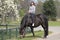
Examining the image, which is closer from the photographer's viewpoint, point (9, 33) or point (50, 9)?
point (9, 33)

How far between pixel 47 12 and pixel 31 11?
51.4 metres

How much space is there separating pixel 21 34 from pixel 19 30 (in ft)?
2.72

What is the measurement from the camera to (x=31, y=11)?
19.3 meters

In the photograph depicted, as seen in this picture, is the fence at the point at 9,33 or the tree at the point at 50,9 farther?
the tree at the point at 50,9

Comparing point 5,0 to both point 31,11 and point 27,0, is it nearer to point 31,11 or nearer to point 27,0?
point 31,11

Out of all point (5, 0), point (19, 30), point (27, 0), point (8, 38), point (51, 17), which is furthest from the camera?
point (51, 17)

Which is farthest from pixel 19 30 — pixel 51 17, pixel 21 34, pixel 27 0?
pixel 51 17

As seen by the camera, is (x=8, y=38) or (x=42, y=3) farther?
(x=42, y=3)

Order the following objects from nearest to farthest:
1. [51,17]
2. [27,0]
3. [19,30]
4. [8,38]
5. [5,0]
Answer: [8,38] → [19,30] → [5,0] → [27,0] → [51,17]

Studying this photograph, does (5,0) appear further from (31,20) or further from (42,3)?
(42,3)

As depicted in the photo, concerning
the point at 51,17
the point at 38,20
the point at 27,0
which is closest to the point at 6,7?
the point at 38,20

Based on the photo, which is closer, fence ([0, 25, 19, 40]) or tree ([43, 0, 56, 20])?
fence ([0, 25, 19, 40])

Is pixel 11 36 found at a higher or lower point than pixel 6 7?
lower

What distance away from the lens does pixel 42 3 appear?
73875 millimetres
